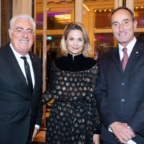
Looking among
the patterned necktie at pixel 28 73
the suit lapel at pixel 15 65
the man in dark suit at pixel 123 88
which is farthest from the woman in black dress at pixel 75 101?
the suit lapel at pixel 15 65

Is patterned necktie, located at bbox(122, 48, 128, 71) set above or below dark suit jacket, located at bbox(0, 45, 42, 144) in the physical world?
above

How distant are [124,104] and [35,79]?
896mm

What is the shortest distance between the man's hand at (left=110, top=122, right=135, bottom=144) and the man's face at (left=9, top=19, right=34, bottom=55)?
1089 mm

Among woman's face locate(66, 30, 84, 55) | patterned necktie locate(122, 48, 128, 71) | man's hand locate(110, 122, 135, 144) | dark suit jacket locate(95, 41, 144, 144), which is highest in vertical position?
woman's face locate(66, 30, 84, 55)

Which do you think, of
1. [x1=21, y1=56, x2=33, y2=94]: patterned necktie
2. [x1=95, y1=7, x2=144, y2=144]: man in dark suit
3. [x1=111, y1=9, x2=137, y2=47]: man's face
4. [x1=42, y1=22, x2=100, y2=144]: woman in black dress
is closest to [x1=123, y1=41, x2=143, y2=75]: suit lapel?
[x1=95, y1=7, x2=144, y2=144]: man in dark suit

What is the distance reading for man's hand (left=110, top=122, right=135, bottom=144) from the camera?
1337 millimetres

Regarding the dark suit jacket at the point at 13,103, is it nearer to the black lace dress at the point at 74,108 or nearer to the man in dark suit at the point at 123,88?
the black lace dress at the point at 74,108

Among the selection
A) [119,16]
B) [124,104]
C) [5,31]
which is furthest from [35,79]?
[5,31]

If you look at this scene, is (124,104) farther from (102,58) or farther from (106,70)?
(102,58)

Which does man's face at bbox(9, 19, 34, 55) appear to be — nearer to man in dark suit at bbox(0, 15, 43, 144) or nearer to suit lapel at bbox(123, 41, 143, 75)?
man in dark suit at bbox(0, 15, 43, 144)

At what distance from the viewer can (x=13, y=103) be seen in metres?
1.49

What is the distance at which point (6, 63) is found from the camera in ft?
4.94

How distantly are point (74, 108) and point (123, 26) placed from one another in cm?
94

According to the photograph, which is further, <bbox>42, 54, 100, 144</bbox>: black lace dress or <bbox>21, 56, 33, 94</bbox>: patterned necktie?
<bbox>42, 54, 100, 144</bbox>: black lace dress
